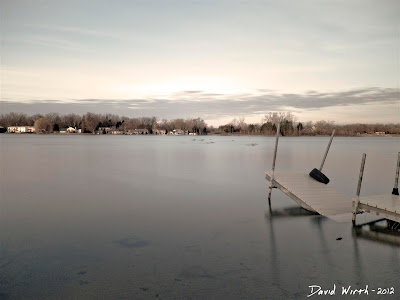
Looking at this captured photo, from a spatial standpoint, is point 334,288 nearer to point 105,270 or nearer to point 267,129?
point 105,270

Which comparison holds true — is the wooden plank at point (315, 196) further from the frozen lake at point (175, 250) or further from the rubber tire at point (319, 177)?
the frozen lake at point (175, 250)

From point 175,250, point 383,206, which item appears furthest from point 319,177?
point 175,250

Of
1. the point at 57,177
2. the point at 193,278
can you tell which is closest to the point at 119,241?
the point at 193,278

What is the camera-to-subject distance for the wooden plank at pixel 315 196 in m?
11.1

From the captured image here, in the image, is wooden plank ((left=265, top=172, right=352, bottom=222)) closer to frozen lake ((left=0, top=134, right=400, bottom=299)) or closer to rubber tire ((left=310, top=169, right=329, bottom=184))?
rubber tire ((left=310, top=169, right=329, bottom=184))

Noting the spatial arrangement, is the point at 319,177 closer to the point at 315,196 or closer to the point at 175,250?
the point at 315,196

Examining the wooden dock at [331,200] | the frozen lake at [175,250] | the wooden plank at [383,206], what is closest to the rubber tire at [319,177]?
the wooden dock at [331,200]

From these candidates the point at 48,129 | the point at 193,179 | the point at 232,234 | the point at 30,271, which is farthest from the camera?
the point at 48,129

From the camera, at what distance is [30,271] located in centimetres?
707

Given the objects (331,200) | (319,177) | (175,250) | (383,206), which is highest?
(319,177)

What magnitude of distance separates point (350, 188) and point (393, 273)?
36.5ft

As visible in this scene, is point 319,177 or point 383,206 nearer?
point 383,206

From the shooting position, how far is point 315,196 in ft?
39.8

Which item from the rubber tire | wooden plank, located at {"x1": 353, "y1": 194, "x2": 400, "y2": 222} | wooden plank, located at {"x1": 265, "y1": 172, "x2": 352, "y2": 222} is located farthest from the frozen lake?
the rubber tire
